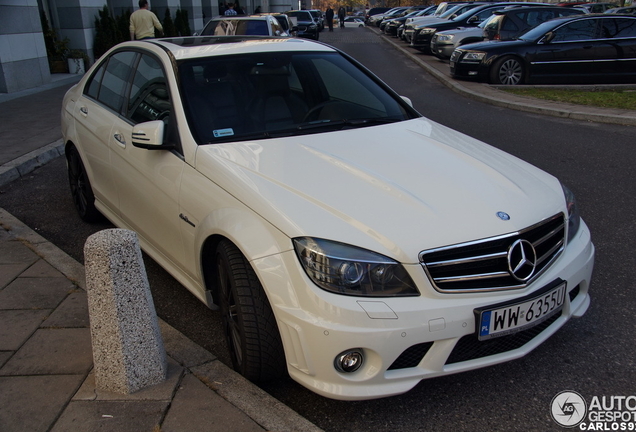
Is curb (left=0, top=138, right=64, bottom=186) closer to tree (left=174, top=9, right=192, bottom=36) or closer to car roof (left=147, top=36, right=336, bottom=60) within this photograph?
car roof (left=147, top=36, right=336, bottom=60)

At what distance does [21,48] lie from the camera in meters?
12.6

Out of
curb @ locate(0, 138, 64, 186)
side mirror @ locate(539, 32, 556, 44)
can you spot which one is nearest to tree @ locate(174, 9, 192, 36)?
side mirror @ locate(539, 32, 556, 44)

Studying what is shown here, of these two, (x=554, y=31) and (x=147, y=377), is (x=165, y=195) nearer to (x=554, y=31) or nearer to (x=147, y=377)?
(x=147, y=377)

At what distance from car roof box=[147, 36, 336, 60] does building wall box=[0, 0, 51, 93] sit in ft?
30.2

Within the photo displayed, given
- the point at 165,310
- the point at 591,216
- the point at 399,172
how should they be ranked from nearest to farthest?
1. the point at 399,172
2. the point at 165,310
3. the point at 591,216

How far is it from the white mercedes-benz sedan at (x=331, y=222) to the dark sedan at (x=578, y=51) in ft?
32.0

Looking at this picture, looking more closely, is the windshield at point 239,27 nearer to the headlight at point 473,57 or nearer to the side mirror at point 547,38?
the headlight at point 473,57

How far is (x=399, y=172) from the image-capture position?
312cm

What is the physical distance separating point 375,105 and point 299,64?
0.62 metres

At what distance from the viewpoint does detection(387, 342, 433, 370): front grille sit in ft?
8.30

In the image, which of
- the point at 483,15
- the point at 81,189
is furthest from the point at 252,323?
the point at 483,15

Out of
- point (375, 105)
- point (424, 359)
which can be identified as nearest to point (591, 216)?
point (375, 105)

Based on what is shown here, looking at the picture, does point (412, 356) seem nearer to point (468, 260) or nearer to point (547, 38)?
point (468, 260)

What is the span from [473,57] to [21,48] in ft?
32.7
